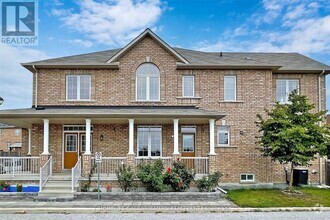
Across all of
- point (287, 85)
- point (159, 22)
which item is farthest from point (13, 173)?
point (287, 85)

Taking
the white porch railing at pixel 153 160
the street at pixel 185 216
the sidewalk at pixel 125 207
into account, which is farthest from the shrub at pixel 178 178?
the street at pixel 185 216

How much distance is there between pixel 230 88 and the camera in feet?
57.6

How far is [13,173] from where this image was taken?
551 inches

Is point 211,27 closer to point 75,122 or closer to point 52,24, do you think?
point 52,24

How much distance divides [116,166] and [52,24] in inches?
433

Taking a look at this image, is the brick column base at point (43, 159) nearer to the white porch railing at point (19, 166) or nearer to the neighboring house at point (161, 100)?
the white porch railing at point (19, 166)

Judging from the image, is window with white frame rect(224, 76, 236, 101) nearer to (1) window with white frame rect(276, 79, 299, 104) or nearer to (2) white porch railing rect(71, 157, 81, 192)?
(1) window with white frame rect(276, 79, 299, 104)

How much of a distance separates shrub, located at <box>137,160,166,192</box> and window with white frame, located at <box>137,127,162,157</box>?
3.07 m

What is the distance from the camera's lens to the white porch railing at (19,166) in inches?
562

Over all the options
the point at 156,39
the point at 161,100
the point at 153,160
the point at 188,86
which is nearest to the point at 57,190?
the point at 153,160

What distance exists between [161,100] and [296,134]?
7262 mm

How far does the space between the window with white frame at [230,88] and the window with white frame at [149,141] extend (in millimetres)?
4339

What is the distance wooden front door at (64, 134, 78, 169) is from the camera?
54.9ft

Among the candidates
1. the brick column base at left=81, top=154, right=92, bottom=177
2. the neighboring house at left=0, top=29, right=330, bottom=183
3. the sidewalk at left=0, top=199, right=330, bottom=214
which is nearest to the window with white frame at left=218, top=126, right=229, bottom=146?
the neighboring house at left=0, top=29, right=330, bottom=183
